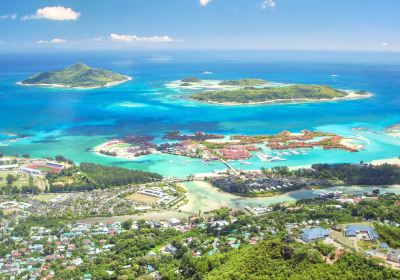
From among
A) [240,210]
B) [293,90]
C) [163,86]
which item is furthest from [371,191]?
[163,86]

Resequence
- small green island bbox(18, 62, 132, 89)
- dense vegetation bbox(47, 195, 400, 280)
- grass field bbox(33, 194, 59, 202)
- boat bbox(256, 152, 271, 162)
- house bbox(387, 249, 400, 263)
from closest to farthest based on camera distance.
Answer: dense vegetation bbox(47, 195, 400, 280) → house bbox(387, 249, 400, 263) → grass field bbox(33, 194, 59, 202) → boat bbox(256, 152, 271, 162) → small green island bbox(18, 62, 132, 89)

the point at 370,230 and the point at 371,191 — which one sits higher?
the point at 370,230

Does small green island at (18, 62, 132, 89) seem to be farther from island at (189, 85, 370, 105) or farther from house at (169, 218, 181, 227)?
house at (169, 218, 181, 227)

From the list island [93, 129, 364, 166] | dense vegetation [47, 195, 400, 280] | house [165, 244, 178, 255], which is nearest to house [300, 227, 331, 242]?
dense vegetation [47, 195, 400, 280]

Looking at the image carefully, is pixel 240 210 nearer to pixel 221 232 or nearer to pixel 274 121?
pixel 221 232

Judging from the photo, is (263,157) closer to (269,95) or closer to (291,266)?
(291,266)

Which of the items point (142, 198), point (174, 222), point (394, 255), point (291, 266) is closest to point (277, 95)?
point (142, 198)
